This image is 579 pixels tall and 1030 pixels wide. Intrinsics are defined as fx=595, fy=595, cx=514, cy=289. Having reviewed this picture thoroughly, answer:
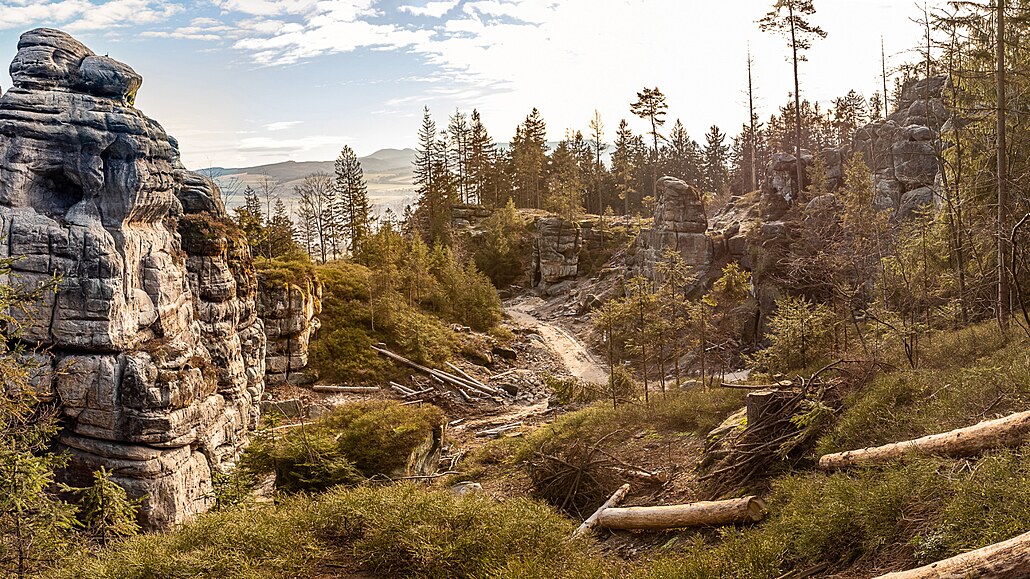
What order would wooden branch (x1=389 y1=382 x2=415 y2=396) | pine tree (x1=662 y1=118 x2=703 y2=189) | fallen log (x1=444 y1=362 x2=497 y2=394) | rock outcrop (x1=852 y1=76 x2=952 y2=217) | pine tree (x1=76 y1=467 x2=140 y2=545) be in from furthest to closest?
1. pine tree (x1=662 y1=118 x2=703 y2=189)
2. fallen log (x1=444 y1=362 x2=497 y2=394)
3. wooden branch (x1=389 y1=382 x2=415 y2=396)
4. rock outcrop (x1=852 y1=76 x2=952 y2=217)
5. pine tree (x1=76 y1=467 x2=140 y2=545)

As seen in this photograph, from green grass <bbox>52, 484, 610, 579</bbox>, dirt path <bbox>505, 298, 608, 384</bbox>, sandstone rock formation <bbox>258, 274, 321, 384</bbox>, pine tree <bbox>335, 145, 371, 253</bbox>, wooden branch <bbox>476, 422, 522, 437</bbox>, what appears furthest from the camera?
pine tree <bbox>335, 145, 371, 253</bbox>

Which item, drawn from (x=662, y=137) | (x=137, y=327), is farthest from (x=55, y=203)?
(x=662, y=137)

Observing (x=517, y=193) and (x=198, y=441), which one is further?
(x=517, y=193)

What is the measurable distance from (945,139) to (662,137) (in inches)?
1068

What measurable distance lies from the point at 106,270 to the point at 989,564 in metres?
21.1

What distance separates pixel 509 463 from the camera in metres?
18.9

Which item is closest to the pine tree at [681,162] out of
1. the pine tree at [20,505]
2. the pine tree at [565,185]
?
the pine tree at [565,185]

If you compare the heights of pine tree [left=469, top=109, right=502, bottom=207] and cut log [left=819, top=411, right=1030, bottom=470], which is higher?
pine tree [left=469, top=109, right=502, bottom=207]

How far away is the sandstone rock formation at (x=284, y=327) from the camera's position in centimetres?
2953

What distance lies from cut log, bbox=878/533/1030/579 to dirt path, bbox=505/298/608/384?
27.2 m

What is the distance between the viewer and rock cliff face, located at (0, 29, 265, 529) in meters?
17.4

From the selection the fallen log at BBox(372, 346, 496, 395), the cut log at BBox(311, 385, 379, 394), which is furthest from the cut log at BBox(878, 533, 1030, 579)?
the cut log at BBox(311, 385, 379, 394)

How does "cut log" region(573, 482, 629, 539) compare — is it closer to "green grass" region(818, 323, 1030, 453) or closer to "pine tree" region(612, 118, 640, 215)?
"green grass" region(818, 323, 1030, 453)

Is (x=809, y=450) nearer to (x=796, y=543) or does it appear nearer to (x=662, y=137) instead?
(x=796, y=543)
